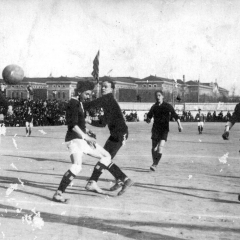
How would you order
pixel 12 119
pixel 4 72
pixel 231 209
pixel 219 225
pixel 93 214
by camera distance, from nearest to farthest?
pixel 219 225 < pixel 93 214 < pixel 231 209 < pixel 4 72 < pixel 12 119

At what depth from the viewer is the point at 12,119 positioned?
33031 millimetres

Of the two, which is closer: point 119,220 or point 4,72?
point 119,220

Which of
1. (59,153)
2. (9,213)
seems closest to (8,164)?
(59,153)

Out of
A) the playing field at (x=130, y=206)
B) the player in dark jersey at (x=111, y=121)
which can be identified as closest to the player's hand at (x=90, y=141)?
the player in dark jersey at (x=111, y=121)

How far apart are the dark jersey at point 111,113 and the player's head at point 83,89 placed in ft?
0.66

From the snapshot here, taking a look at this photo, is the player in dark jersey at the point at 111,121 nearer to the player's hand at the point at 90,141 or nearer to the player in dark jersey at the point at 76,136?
the player in dark jersey at the point at 76,136

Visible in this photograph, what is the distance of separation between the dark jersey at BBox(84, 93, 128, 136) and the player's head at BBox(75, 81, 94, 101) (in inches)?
7.9

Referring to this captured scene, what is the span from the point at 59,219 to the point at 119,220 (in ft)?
2.17

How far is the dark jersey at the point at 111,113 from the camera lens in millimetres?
6850

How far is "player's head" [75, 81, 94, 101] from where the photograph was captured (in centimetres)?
650

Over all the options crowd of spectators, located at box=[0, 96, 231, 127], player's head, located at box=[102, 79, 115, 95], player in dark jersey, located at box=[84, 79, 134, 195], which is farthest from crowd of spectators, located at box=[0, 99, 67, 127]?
player's head, located at box=[102, 79, 115, 95]

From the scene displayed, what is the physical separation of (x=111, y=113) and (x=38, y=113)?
28.6m

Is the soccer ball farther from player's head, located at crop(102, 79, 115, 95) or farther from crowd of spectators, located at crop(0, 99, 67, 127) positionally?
crowd of spectators, located at crop(0, 99, 67, 127)

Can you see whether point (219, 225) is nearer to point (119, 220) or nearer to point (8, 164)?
point (119, 220)
